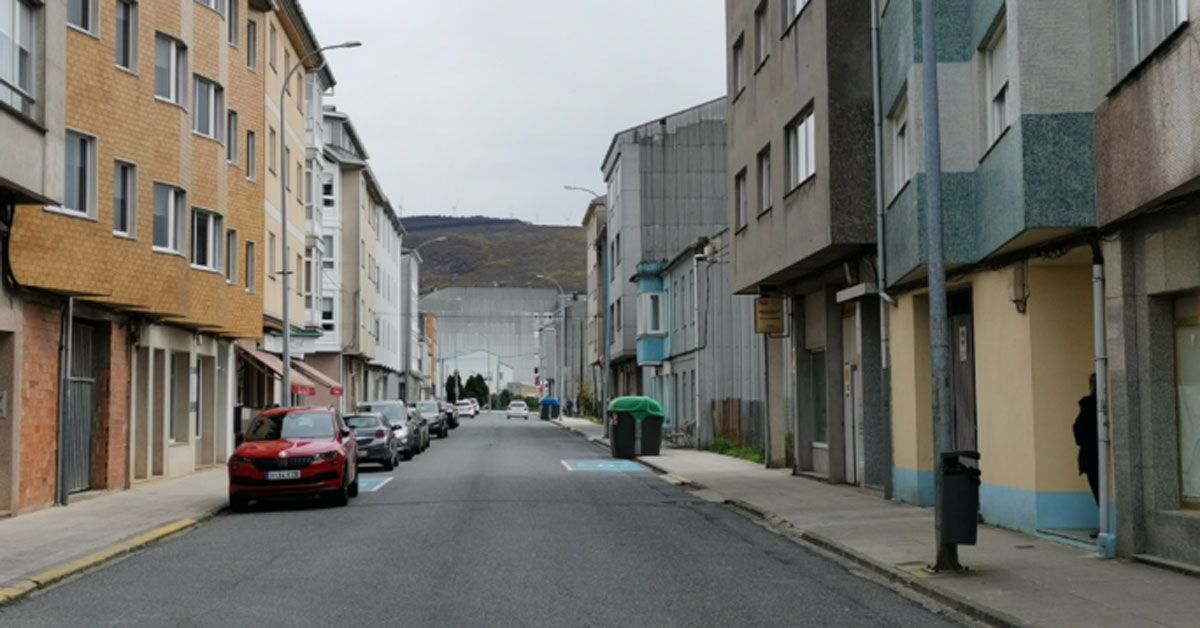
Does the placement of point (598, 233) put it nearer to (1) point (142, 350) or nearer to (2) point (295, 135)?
(2) point (295, 135)

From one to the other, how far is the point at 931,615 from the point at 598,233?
223ft

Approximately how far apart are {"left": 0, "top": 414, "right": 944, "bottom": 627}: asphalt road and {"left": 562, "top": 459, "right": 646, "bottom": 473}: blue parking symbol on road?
33.5 feet

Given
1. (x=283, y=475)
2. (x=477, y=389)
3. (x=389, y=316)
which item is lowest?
(x=283, y=475)

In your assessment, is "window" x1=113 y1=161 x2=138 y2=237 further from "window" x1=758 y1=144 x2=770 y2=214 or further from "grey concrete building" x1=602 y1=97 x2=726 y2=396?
"grey concrete building" x1=602 y1=97 x2=726 y2=396

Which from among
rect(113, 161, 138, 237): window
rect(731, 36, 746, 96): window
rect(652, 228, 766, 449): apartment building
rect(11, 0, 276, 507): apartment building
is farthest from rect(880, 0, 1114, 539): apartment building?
rect(652, 228, 766, 449): apartment building

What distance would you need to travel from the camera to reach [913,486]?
19.9 meters

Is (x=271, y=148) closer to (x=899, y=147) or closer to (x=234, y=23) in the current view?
(x=234, y=23)

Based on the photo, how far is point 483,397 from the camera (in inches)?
6019

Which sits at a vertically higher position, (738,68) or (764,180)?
(738,68)

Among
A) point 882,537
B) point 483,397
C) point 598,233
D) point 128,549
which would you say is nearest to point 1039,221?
point 882,537

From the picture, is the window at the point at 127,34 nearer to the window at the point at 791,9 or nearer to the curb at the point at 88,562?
the curb at the point at 88,562

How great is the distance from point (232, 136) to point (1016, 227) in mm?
24293

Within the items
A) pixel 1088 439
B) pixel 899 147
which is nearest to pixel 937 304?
pixel 1088 439

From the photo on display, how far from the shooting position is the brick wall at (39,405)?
19938 mm
